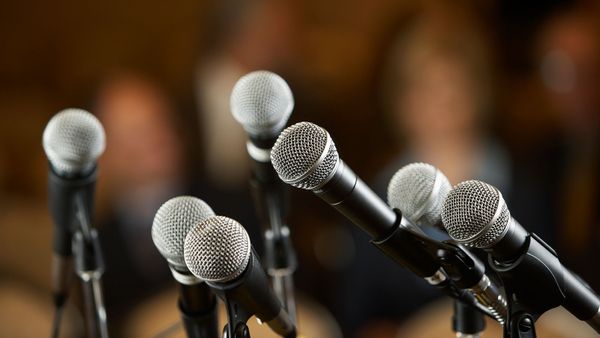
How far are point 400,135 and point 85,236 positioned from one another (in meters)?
2.35

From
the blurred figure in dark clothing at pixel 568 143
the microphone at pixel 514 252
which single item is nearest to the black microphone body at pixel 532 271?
the microphone at pixel 514 252

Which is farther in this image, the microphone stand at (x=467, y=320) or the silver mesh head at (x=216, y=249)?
the microphone stand at (x=467, y=320)

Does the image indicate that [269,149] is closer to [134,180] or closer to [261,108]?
[261,108]

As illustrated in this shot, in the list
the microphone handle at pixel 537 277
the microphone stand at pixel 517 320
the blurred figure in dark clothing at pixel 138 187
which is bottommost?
the blurred figure in dark clothing at pixel 138 187

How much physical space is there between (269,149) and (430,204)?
0.97ft

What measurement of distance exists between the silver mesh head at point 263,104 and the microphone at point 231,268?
0.29m

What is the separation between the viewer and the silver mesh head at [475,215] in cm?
99

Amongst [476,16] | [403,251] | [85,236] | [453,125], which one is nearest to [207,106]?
[453,125]

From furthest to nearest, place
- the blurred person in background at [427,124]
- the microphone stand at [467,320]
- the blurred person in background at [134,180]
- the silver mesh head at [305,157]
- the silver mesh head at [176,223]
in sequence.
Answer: the blurred person in background at [134,180], the blurred person in background at [427,124], the microphone stand at [467,320], the silver mesh head at [176,223], the silver mesh head at [305,157]

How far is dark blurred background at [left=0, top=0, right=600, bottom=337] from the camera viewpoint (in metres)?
3.15

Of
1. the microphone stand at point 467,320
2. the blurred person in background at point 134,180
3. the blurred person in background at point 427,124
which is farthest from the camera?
the blurred person in background at point 134,180

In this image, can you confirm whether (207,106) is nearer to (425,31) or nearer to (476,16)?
(425,31)

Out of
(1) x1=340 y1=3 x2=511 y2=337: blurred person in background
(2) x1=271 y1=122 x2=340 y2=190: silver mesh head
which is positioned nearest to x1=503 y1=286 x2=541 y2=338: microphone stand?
(2) x1=271 y1=122 x2=340 y2=190: silver mesh head

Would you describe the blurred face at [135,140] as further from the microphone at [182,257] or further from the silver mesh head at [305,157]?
the silver mesh head at [305,157]
